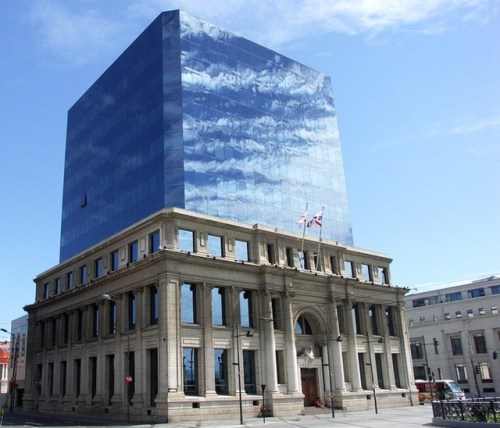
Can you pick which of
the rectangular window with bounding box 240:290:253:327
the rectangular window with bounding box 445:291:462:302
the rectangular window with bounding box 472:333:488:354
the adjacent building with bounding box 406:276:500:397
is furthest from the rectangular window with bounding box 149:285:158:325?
the rectangular window with bounding box 445:291:462:302

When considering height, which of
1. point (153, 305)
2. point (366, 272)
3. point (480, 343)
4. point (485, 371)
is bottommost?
point (485, 371)

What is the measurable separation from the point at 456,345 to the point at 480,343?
4.64 m

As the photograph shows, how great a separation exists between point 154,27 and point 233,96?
45.7 feet

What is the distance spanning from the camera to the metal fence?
3094cm

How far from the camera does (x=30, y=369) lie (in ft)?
225

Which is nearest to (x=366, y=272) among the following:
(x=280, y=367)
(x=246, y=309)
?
(x=280, y=367)

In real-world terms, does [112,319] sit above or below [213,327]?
above

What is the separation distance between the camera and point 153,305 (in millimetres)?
48719

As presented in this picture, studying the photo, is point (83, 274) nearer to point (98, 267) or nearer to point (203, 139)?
point (98, 267)

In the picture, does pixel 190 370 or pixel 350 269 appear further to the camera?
pixel 350 269

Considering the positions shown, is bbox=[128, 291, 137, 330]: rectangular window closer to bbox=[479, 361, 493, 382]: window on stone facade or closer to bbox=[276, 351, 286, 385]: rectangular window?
bbox=[276, 351, 286, 385]: rectangular window

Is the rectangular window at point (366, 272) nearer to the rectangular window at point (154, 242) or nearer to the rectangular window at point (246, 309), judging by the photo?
the rectangular window at point (246, 309)

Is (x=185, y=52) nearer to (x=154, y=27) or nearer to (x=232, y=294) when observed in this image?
(x=154, y=27)

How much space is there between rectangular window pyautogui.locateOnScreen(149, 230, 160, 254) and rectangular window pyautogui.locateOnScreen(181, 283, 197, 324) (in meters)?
4.54
